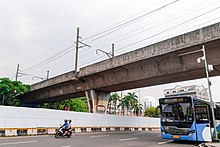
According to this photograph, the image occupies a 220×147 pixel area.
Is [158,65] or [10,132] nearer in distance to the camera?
[10,132]

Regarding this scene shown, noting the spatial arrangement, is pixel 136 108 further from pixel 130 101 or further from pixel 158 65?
pixel 158 65

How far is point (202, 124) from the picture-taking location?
12648 mm

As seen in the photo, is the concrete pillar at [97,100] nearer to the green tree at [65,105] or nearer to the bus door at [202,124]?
the bus door at [202,124]

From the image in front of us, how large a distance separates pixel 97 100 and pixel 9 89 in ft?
65.8

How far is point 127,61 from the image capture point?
20.1 metres

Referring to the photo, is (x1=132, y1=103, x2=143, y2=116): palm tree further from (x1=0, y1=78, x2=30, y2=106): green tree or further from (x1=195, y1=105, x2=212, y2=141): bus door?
(x1=195, y1=105, x2=212, y2=141): bus door

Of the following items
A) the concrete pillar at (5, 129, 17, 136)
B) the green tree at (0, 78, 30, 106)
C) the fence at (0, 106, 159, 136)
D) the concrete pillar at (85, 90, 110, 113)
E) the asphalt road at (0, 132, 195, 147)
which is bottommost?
the asphalt road at (0, 132, 195, 147)

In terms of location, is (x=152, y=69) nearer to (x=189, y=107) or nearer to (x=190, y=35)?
(x=190, y=35)

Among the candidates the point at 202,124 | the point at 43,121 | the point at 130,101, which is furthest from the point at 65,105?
the point at 202,124

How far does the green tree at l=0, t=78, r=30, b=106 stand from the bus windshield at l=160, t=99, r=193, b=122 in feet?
99.0

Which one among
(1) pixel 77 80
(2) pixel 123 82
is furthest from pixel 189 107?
(1) pixel 77 80

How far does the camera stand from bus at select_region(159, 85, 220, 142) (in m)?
12.4

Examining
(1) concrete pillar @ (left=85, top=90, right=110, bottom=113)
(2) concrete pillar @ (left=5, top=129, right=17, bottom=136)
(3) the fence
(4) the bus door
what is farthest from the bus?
(1) concrete pillar @ (left=85, top=90, right=110, bottom=113)

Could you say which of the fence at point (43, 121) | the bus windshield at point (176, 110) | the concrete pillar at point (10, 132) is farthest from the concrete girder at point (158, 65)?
the concrete pillar at point (10, 132)
